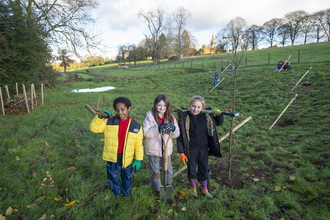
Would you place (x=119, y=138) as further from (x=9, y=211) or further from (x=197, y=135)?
(x=9, y=211)

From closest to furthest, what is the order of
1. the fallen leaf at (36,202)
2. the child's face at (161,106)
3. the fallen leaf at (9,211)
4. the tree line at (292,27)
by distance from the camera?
1. the fallen leaf at (9,211)
2. the fallen leaf at (36,202)
3. the child's face at (161,106)
4. the tree line at (292,27)

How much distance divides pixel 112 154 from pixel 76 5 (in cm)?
1147

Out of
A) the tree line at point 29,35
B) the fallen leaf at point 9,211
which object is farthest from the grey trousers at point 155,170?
the tree line at point 29,35

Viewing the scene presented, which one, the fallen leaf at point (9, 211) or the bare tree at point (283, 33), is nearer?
the fallen leaf at point (9, 211)

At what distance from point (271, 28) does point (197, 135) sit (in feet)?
206

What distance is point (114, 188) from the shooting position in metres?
2.83

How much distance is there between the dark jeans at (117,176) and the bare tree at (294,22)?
59.2 m

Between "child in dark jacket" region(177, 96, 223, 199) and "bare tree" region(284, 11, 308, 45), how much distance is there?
57.9 meters

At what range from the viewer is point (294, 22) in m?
44.0

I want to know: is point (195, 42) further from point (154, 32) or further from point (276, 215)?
point (276, 215)

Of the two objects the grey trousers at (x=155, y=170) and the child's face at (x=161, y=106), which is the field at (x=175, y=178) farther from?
the child's face at (x=161, y=106)

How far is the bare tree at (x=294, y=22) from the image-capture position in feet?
140

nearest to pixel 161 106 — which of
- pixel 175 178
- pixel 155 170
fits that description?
pixel 155 170

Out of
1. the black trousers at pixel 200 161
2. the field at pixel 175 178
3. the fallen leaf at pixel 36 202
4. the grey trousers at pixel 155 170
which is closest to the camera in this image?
the fallen leaf at pixel 36 202
